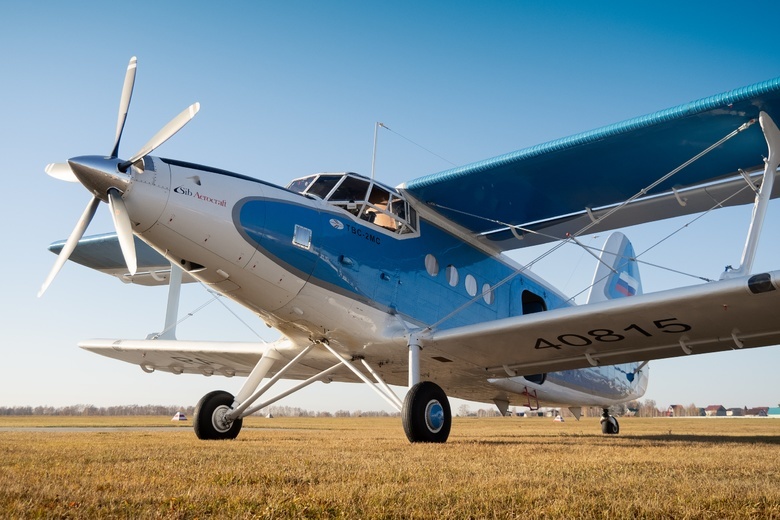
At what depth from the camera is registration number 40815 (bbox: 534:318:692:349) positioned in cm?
827

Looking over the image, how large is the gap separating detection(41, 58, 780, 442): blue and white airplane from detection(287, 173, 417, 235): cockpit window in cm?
2

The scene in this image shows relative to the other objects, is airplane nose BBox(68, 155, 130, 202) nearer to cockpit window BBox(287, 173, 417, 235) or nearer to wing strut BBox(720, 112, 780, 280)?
cockpit window BBox(287, 173, 417, 235)

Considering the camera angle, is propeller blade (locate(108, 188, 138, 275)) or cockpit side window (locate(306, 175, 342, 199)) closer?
propeller blade (locate(108, 188, 138, 275))

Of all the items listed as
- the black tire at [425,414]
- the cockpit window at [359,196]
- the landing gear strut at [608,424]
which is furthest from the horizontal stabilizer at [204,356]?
the landing gear strut at [608,424]

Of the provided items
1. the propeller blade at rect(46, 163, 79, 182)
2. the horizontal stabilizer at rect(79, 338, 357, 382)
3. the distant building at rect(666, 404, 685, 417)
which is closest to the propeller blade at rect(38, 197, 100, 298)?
the propeller blade at rect(46, 163, 79, 182)

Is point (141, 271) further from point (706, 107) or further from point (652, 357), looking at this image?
point (706, 107)

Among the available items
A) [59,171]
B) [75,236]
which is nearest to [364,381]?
[75,236]

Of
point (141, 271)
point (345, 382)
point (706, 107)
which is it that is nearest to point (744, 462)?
point (706, 107)

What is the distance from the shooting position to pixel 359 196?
368 inches

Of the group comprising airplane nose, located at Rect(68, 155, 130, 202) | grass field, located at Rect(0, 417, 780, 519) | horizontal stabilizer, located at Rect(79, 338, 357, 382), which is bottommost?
grass field, located at Rect(0, 417, 780, 519)

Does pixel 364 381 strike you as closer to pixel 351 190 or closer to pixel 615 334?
pixel 351 190

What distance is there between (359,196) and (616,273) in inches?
336

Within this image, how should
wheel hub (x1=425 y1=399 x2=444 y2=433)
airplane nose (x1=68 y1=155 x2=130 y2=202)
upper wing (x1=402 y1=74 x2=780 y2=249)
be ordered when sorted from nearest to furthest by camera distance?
airplane nose (x1=68 y1=155 x2=130 y2=202)
wheel hub (x1=425 y1=399 x2=444 y2=433)
upper wing (x1=402 y1=74 x2=780 y2=249)

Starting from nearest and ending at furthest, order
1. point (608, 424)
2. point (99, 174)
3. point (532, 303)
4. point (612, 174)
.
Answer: point (99, 174) < point (612, 174) < point (532, 303) < point (608, 424)
